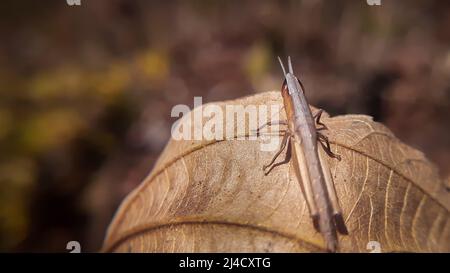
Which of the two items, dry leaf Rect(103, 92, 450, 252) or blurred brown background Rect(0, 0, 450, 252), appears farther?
blurred brown background Rect(0, 0, 450, 252)

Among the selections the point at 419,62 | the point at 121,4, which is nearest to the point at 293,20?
the point at 419,62

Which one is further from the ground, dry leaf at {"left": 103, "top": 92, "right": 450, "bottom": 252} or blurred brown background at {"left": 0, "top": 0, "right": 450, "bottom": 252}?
blurred brown background at {"left": 0, "top": 0, "right": 450, "bottom": 252}

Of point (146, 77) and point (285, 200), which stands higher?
point (146, 77)

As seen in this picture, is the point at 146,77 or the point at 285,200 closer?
the point at 285,200
